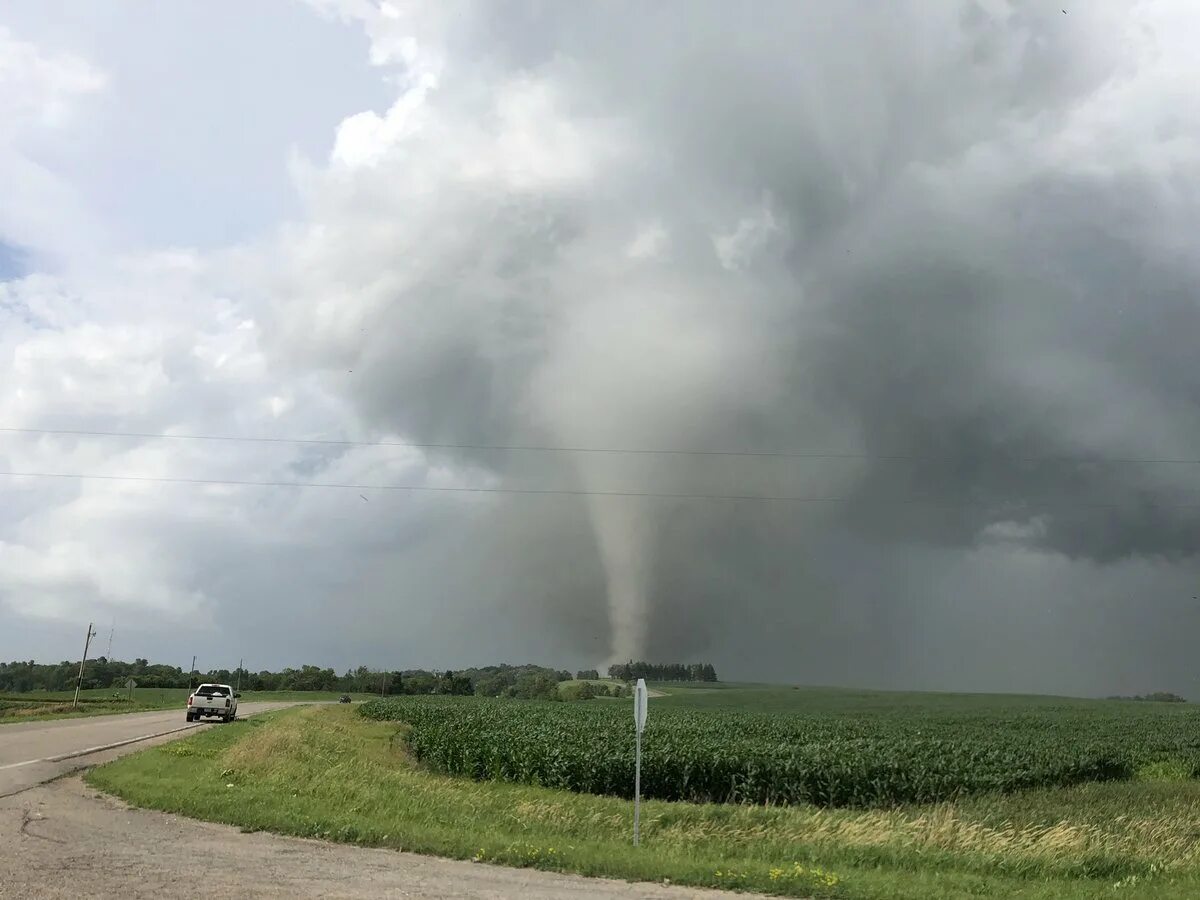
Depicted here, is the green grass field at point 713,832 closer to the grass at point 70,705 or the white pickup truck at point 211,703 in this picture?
the white pickup truck at point 211,703

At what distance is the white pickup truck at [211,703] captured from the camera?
163 feet

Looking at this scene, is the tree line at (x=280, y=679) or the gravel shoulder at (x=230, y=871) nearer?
the gravel shoulder at (x=230, y=871)

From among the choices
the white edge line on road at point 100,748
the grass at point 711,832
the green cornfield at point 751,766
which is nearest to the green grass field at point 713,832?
the grass at point 711,832

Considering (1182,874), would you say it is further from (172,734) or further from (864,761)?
(172,734)

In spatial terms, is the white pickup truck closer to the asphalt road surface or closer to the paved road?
the paved road

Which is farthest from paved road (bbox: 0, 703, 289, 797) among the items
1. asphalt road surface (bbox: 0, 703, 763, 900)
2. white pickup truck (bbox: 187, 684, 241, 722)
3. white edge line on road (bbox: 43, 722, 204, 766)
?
asphalt road surface (bbox: 0, 703, 763, 900)

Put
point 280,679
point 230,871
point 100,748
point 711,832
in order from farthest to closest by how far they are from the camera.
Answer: point 280,679, point 100,748, point 711,832, point 230,871

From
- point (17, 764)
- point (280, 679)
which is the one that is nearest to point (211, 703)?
point (17, 764)

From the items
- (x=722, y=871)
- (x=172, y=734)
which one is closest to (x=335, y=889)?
(x=722, y=871)

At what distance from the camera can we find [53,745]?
2959 cm

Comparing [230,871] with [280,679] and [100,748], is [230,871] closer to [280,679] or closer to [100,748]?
[100,748]

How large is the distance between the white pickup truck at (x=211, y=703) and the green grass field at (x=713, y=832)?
28.6 m

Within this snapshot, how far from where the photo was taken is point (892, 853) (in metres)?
13.7

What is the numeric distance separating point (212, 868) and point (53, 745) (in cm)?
2385
